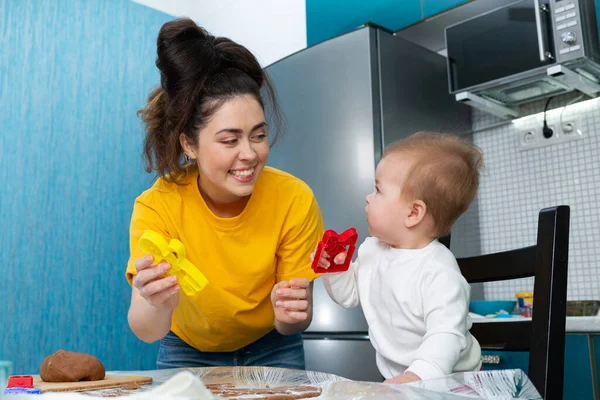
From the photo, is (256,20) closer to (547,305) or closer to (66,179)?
(66,179)

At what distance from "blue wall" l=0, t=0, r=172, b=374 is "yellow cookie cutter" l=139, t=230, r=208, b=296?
192cm

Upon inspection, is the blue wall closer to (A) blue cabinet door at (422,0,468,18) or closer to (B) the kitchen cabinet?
(A) blue cabinet door at (422,0,468,18)

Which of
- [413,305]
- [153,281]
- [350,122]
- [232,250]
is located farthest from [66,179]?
[413,305]

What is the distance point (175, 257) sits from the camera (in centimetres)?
85

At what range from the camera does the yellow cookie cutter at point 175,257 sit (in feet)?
2.61

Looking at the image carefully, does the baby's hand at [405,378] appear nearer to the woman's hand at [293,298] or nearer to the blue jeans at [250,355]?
the woman's hand at [293,298]

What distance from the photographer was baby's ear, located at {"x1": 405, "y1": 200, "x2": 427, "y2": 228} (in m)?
1.01

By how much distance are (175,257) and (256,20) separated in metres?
2.71

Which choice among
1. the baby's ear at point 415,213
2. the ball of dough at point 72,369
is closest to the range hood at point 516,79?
the baby's ear at point 415,213

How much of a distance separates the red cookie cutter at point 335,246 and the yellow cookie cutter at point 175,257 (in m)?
0.21

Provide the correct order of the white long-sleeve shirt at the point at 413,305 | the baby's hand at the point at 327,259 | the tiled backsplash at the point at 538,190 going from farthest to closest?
→ the tiled backsplash at the point at 538,190 < the baby's hand at the point at 327,259 < the white long-sleeve shirt at the point at 413,305

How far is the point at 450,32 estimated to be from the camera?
213 cm

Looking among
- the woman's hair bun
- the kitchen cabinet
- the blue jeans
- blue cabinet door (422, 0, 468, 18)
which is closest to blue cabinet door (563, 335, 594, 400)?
the kitchen cabinet

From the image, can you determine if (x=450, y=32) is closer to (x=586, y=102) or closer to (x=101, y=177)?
(x=586, y=102)
